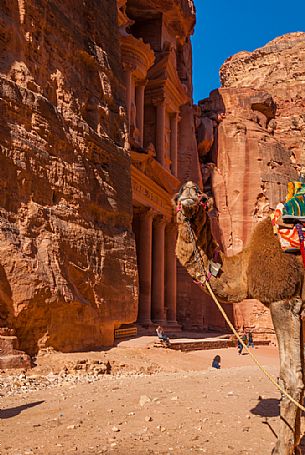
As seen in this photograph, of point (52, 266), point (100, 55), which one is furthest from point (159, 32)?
point (52, 266)

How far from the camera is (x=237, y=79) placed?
163 feet

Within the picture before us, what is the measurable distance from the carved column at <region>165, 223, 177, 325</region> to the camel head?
23.5 m

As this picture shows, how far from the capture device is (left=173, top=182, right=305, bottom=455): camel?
558 centimetres

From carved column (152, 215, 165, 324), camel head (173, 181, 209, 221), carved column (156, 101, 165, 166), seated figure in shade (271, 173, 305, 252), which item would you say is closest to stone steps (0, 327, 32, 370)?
camel head (173, 181, 209, 221)

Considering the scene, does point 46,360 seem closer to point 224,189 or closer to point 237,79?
point 224,189

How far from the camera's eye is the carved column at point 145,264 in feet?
88.9

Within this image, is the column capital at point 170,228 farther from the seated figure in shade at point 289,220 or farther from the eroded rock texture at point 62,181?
the seated figure in shade at point 289,220

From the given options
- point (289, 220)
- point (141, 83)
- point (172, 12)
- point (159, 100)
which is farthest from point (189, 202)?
point (172, 12)

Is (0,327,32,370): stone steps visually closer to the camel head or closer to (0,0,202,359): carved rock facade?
(0,0,202,359): carved rock facade

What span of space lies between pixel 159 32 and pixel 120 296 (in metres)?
23.2

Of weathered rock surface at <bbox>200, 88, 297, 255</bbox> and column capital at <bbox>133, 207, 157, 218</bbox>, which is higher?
weathered rock surface at <bbox>200, 88, 297, 255</bbox>

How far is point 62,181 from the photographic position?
46.5ft

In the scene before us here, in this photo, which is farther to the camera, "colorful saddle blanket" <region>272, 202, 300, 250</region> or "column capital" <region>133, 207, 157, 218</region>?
"column capital" <region>133, 207, 157, 218</region>

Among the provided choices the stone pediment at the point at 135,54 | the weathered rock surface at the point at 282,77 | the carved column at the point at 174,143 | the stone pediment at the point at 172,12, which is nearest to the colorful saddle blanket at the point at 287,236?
the stone pediment at the point at 135,54
